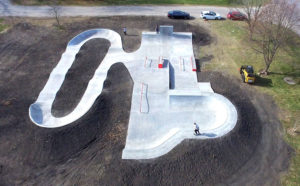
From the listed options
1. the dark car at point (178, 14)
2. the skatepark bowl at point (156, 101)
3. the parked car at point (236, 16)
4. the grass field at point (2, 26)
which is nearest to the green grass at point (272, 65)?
the parked car at point (236, 16)

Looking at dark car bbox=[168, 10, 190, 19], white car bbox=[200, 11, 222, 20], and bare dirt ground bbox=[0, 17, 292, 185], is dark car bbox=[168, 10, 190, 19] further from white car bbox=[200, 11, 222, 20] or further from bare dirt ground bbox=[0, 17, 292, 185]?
bare dirt ground bbox=[0, 17, 292, 185]

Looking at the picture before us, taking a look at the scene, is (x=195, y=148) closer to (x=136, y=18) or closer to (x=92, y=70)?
(x=92, y=70)

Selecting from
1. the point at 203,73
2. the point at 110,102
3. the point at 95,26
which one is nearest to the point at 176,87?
the point at 203,73

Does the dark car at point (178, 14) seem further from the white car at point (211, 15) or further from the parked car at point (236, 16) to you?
the parked car at point (236, 16)

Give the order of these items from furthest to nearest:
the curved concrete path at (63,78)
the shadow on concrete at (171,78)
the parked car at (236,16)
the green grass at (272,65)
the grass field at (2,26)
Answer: the parked car at (236,16), the grass field at (2,26), the shadow on concrete at (171,78), the curved concrete path at (63,78), the green grass at (272,65)

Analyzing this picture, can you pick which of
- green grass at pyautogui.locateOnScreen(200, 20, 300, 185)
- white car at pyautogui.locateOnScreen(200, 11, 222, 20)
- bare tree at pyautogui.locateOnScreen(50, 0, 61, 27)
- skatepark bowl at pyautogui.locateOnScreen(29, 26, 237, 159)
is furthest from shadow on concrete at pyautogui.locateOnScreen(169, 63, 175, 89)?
bare tree at pyautogui.locateOnScreen(50, 0, 61, 27)

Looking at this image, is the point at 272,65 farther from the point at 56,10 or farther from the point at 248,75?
the point at 56,10

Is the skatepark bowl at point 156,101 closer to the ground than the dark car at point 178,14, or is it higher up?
closer to the ground
